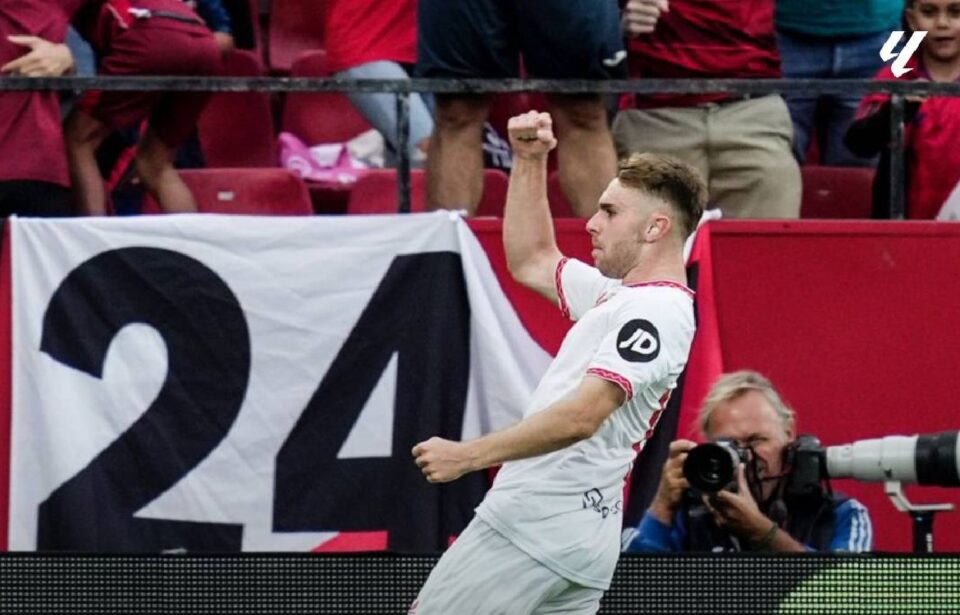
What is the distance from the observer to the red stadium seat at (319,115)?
8.96m

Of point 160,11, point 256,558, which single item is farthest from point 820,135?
point 256,558

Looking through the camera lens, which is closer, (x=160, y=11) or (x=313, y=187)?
(x=160, y=11)

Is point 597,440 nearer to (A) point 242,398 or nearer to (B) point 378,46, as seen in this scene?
(A) point 242,398

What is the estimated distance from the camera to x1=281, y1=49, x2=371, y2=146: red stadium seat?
8961mm

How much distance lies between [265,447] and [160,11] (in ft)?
5.37

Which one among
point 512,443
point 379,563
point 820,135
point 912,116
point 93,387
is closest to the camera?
point 512,443

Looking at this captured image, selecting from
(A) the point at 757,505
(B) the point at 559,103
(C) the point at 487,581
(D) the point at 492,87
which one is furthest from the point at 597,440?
(B) the point at 559,103

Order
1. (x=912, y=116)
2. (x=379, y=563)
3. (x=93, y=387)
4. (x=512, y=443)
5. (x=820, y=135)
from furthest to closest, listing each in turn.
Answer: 1. (x=820, y=135)
2. (x=912, y=116)
3. (x=93, y=387)
4. (x=379, y=563)
5. (x=512, y=443)

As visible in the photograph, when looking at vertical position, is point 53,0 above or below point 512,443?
above

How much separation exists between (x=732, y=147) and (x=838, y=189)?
80 cm

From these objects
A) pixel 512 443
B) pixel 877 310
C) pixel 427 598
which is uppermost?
pixel 877 310

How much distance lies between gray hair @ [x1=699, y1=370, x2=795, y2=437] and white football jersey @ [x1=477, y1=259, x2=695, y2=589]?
113 centimetres

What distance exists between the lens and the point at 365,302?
6.88 meters

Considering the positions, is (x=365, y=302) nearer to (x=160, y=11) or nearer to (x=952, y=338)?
(x=160, y=11)
